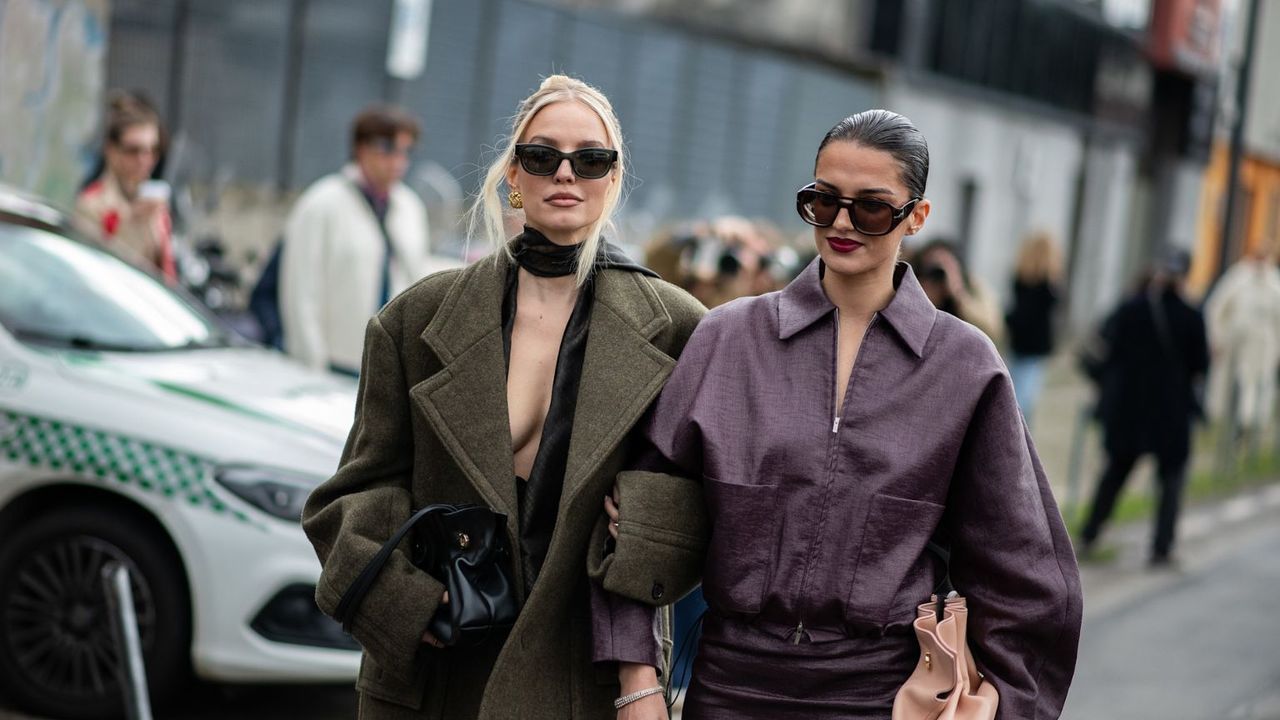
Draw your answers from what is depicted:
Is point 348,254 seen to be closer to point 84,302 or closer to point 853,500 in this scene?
point 84,302

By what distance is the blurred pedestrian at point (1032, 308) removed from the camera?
11.6 meters

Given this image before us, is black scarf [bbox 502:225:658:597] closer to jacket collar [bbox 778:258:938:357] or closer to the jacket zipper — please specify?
jacket collar [bbox 778:258:938:357]

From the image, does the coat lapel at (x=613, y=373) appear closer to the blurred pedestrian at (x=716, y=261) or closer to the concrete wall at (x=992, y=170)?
the blurred pedestrian at (x=716, y=261)

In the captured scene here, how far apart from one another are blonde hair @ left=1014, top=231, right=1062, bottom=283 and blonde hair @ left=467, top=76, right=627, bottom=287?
28.5 feet

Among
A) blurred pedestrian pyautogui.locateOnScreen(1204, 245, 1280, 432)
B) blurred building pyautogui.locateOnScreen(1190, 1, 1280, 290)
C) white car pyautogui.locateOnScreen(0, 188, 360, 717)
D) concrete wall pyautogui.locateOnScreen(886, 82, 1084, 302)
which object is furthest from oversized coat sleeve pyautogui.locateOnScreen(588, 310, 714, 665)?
blurred building pyautogui.locateOnScreen(1190, 1, 1280, 290)

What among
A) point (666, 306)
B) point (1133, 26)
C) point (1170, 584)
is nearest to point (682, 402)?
point (666, 306)

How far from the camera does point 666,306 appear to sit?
329 cm

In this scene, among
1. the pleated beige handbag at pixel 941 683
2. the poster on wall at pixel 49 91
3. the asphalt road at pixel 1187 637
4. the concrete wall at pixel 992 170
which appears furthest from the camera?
the concrete wall at pixel 992 170

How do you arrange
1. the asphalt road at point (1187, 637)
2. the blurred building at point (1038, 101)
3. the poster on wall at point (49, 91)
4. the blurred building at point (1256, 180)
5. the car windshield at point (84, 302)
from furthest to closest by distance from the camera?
1. the blurred building at point (1256, 180)
2. the blurred building at point (1038, 101)
3. the poster on wall at point (49, 91)
4. the asphalt road at point (1187, 637)
5. the car windshield at point (84, 302)

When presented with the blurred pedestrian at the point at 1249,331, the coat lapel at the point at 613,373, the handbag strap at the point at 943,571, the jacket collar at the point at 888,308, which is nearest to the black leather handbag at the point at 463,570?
the coat lapel at the point at 613,373

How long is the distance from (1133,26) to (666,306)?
104ft

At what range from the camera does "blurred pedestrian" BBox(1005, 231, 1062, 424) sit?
1156 cm

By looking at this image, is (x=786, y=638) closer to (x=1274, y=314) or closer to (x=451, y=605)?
(x=451, y=605)

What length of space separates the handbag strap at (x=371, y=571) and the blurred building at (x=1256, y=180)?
24.3 metres
